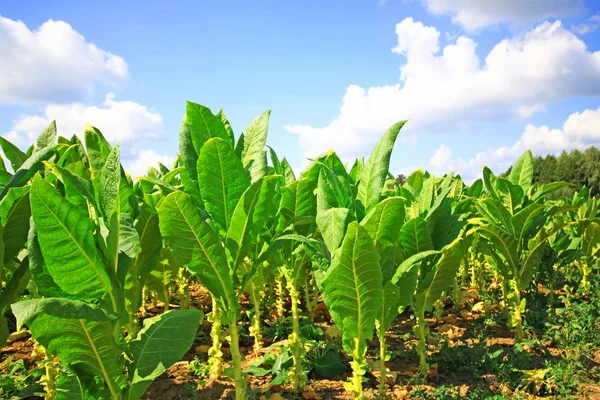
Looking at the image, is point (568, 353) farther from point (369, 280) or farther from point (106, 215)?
point (106, 215)

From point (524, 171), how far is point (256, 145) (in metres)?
3.07

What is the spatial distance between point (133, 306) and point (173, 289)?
214 cm

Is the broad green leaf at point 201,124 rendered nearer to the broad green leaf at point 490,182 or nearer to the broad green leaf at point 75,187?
the broad green leaf at point 75,187

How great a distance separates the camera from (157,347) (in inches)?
85.4

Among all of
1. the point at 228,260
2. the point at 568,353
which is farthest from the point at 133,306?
the point at 568,353

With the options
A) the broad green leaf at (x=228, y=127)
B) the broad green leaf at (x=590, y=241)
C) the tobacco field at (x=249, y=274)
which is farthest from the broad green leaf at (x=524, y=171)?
the broad green leaf at (x=228, y=127)

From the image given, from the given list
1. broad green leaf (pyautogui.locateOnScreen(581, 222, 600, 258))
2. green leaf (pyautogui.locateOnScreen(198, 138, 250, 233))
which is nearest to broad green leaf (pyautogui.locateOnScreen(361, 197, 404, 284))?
A: green leaf (pyautogui.locateOnScreen(198, 138, 250, 233))

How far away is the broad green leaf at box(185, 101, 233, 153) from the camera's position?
2.64 meters

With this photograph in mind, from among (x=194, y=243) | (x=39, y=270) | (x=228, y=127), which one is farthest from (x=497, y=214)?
(x=39, y=270)

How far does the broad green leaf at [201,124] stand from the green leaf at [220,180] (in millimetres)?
279

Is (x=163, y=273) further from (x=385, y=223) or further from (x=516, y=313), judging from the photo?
(x=516, y=313)

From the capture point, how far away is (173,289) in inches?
192

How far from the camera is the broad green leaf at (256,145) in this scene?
2.91 meters

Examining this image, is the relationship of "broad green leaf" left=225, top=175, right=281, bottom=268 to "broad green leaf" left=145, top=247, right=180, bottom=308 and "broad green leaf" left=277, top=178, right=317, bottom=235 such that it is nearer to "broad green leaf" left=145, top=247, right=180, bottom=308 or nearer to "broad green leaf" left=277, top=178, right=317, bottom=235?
"broad green leaf" left=277, top=178, right=317, bottom=235
